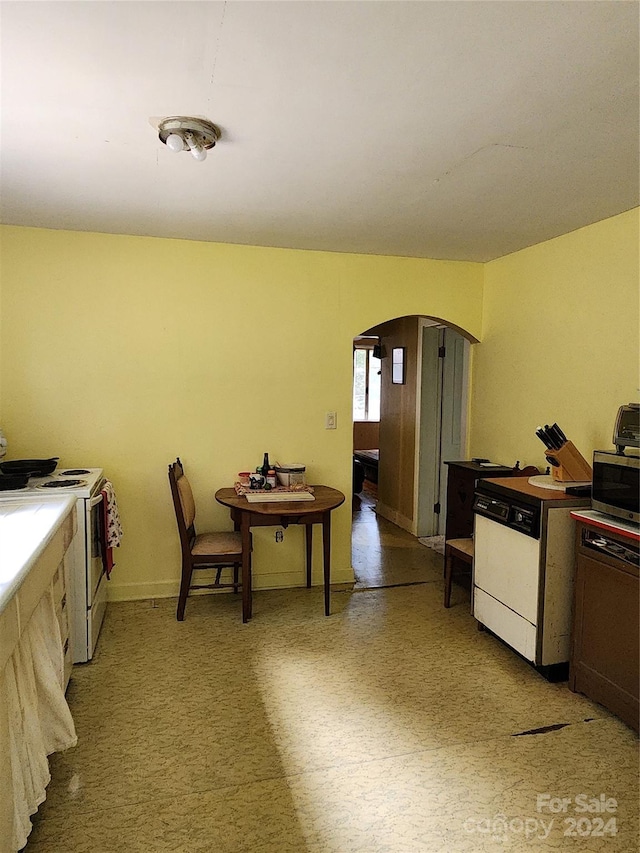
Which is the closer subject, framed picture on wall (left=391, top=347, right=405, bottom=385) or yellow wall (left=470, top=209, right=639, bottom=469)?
yellow wall (left=470, top=209, right=639, bottom=469)

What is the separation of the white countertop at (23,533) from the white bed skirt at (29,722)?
225mm

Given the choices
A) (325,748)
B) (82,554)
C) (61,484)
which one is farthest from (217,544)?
(325,748)

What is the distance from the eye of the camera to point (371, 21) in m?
1.53

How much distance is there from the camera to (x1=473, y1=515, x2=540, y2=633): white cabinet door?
2893mm

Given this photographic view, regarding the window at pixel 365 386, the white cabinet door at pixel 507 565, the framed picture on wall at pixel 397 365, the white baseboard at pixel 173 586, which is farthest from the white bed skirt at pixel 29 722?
the window at pixel 365 386

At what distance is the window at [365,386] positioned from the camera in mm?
9680

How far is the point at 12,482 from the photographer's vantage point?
121 inches

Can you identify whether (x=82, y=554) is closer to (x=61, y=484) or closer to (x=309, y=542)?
(x=61, y=484)

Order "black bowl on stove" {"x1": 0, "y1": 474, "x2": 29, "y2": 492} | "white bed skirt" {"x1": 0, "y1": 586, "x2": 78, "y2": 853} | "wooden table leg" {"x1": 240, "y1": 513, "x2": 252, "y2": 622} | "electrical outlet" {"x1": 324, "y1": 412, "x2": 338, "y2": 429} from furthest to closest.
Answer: "electrical outlet" {"x1": 324, "y1": 412, "x2": 338, "y2": 429}, "wooden table leg" {"x1": 240, "y1": 513, "x2": 252, "y2": 622}, "black bowl on stove" {"x1": 0, "y1": 474, "x2": 29, "y2": 492}, "white bed skirt" {"x1": 0, "y1": 586, "x2": 78, "y2": 853}

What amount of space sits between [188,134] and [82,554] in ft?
6.79

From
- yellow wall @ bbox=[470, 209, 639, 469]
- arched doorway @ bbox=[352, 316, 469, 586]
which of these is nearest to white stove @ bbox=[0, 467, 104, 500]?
arched doorway @ bbox=[352, 316, 469, 586]

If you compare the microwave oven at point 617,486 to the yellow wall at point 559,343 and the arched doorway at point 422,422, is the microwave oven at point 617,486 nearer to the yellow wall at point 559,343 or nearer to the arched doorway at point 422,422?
the yellow wall at point 559,343

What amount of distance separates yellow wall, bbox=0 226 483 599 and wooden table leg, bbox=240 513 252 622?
1.91 ft

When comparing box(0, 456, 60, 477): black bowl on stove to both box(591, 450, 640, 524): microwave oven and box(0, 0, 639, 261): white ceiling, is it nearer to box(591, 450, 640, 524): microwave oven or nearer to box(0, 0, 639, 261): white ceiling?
box(0, 0, 639, 261): white ceiling
